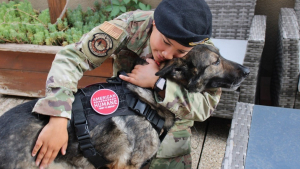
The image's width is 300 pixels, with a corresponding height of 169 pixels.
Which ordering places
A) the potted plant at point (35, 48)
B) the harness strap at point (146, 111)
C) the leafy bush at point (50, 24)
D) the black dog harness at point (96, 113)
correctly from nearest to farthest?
the black dog harness at point (96, 113) → the harness strap at point (146, 111) → the potted plant at point (35, 48) → the leafy bush at point (50, 24)

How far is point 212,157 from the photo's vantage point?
2541mm

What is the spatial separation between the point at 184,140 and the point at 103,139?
717mm

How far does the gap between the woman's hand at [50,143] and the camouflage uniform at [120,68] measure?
7 cm

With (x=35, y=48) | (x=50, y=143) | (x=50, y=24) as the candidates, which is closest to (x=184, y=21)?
(x=50, y=143)

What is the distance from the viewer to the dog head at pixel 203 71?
169 cm

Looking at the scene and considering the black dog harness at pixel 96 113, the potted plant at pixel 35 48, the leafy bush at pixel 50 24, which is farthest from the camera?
the leafy bush at pixel 50 24

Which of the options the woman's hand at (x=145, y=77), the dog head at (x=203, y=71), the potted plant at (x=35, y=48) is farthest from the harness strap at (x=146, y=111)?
the potted plant at (x=35, y=48)

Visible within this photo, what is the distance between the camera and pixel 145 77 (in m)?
1.68

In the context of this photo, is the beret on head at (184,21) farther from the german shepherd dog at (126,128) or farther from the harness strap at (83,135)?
the harness strap at (83,135)

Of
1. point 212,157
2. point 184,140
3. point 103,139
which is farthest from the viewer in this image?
point 212,157

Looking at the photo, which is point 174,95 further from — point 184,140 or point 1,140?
point 1,140

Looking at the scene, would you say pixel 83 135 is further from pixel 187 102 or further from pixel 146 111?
pixel 187 102

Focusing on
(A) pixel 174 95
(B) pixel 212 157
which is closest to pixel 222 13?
(B) pixel 212 157

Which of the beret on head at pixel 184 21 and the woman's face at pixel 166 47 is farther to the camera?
the woman's face at pixel 166 47
